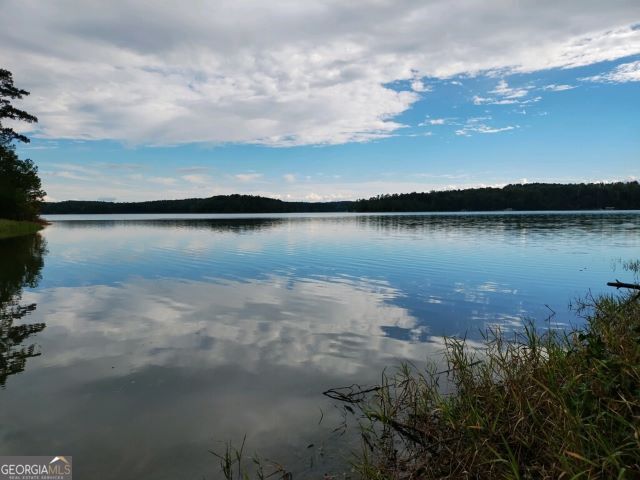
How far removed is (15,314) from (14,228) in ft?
211

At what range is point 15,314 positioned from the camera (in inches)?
589

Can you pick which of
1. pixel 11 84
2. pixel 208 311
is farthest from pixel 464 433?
pixel 11 84

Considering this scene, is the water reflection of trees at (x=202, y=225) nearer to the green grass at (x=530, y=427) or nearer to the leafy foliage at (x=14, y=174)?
the leafy foliage at (x=14, y=174)

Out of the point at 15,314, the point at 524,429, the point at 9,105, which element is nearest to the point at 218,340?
the point at 15,314

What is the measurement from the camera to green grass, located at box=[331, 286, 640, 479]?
465cm

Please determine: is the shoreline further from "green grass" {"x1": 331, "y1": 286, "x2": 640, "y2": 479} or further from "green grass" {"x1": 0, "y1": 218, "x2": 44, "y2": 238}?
"green grass" {"x1": 331, "y1": 286, "x2": 640, "y2": 479}

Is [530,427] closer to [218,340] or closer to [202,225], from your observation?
[218,340]

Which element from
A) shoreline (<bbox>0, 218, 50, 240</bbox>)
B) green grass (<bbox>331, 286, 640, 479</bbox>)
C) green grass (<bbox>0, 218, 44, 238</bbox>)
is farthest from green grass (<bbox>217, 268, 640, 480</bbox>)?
green grass (<bbox>0, 218, 44, 238</bbox>)

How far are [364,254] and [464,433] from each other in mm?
29233

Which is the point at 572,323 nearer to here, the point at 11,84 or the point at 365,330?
the point at 365,330

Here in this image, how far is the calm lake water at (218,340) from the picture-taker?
6.87 metres

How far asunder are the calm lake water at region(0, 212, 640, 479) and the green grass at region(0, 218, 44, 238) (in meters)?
37.8

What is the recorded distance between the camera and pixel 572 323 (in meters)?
13.9

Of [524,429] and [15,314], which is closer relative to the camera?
[524,429]
